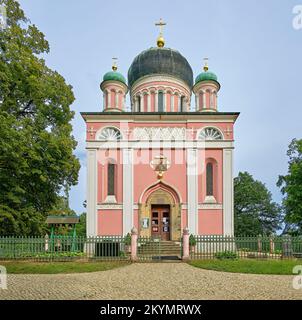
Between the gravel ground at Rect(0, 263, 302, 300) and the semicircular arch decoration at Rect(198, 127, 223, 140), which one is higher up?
the semicircular arch decoration at Rect(198, 127, 223, 140)

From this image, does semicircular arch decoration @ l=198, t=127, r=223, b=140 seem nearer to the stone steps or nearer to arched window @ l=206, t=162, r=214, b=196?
arched window @ l=206, t=162, r=214, b=196

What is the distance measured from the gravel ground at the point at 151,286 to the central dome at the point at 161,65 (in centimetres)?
1599

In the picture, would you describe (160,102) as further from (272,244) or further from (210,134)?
(272,244)

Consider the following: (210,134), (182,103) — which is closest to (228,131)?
(210,134)

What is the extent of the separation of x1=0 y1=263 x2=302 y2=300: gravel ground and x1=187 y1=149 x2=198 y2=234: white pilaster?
700cm

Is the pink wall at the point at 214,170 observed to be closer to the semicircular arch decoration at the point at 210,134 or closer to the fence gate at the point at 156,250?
the semicircular arch decoration at the point at 210,134

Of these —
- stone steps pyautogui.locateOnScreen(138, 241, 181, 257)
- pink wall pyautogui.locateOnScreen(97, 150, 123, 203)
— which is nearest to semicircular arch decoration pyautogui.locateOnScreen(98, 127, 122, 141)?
pink wall pyautogui.locateOnScreen(97, 150, 123, 203)

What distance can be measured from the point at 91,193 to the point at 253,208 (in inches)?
1012

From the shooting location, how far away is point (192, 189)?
1845cm

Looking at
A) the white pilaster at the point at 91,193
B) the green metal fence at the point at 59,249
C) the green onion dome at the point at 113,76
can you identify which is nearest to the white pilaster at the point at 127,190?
the white pilaster at the point at 91,193

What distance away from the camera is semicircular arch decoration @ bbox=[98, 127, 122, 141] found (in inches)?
748
